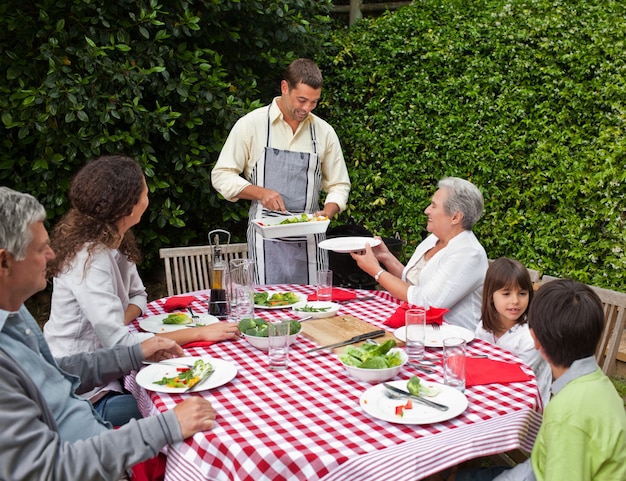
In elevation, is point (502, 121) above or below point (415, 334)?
above

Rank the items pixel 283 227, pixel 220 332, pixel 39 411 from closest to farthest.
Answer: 1. pixel 39 411
2. pixel 220 332
3. pixel 283 227

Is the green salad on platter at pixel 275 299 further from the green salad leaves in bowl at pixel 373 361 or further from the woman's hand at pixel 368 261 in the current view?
the green salad leaves in bowl at pixel 373 361

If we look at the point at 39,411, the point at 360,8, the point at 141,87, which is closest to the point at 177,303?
the point at 39,411

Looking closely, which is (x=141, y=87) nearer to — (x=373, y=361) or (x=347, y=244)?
(x=347, y=244)

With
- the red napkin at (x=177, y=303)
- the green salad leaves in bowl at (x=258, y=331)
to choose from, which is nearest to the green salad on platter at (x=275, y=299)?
the red napkin at (x=177, y=303)

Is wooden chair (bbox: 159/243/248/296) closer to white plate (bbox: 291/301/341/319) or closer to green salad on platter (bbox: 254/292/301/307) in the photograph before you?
green salad on platter (bbox: 254/292/301/307)

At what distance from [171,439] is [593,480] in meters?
1.13

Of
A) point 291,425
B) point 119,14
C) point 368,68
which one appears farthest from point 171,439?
point 368,68

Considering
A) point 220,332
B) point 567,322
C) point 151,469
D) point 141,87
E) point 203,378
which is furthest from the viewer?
point 141,87

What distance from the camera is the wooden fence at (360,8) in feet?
21.2

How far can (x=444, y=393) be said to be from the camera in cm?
195

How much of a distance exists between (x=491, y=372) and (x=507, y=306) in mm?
773

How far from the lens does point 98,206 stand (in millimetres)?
2479

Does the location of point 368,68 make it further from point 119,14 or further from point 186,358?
point 186,358
